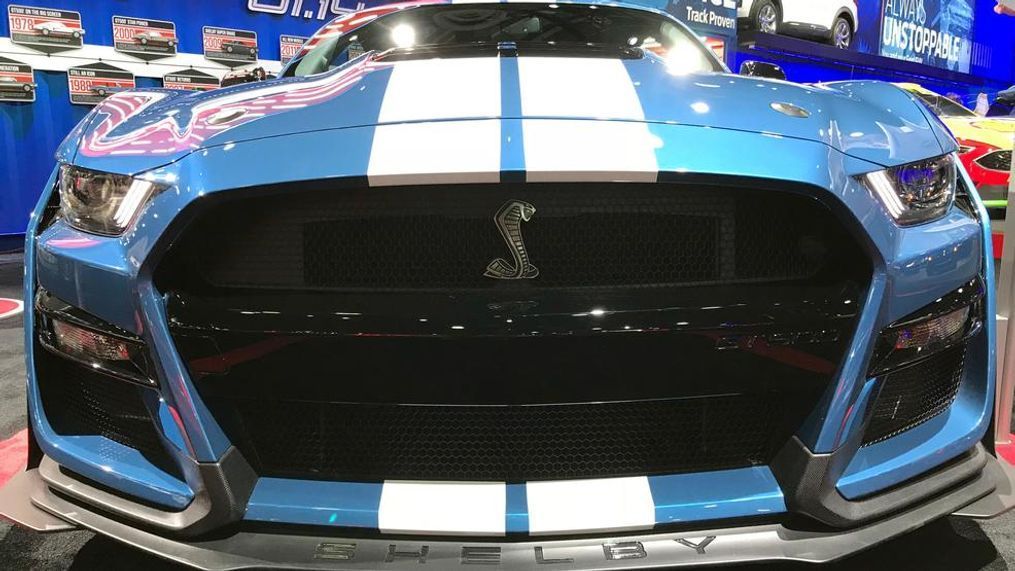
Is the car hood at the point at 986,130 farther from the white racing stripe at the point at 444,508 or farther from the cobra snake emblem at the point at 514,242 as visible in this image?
the white racing stripe at the point at 444,508

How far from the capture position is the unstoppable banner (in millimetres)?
9969

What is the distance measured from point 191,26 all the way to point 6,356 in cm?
389

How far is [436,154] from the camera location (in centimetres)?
→ 93

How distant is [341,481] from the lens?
1004 millimetres

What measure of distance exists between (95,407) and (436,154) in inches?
26.6

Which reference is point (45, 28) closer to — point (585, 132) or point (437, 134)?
point (437, 134)

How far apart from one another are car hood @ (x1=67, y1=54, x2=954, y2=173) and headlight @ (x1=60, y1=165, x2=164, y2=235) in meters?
0.02

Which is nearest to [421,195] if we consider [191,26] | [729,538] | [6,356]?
[729,538]

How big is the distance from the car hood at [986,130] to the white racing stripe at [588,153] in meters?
4.12

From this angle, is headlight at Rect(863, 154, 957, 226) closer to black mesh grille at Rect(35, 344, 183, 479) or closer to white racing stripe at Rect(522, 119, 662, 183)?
white racing stripe at Rect(522, 119, 662, 183)

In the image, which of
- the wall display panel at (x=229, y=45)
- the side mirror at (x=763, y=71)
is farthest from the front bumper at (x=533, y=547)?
the wall display panel at (x=229, y=45)

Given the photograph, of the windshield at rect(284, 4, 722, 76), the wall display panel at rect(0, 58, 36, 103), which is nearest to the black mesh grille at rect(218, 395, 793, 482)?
the windshield at rect(284, 4, 722, 76)

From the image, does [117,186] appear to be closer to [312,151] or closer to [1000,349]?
[312,151]

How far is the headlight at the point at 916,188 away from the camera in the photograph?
1014 mm
